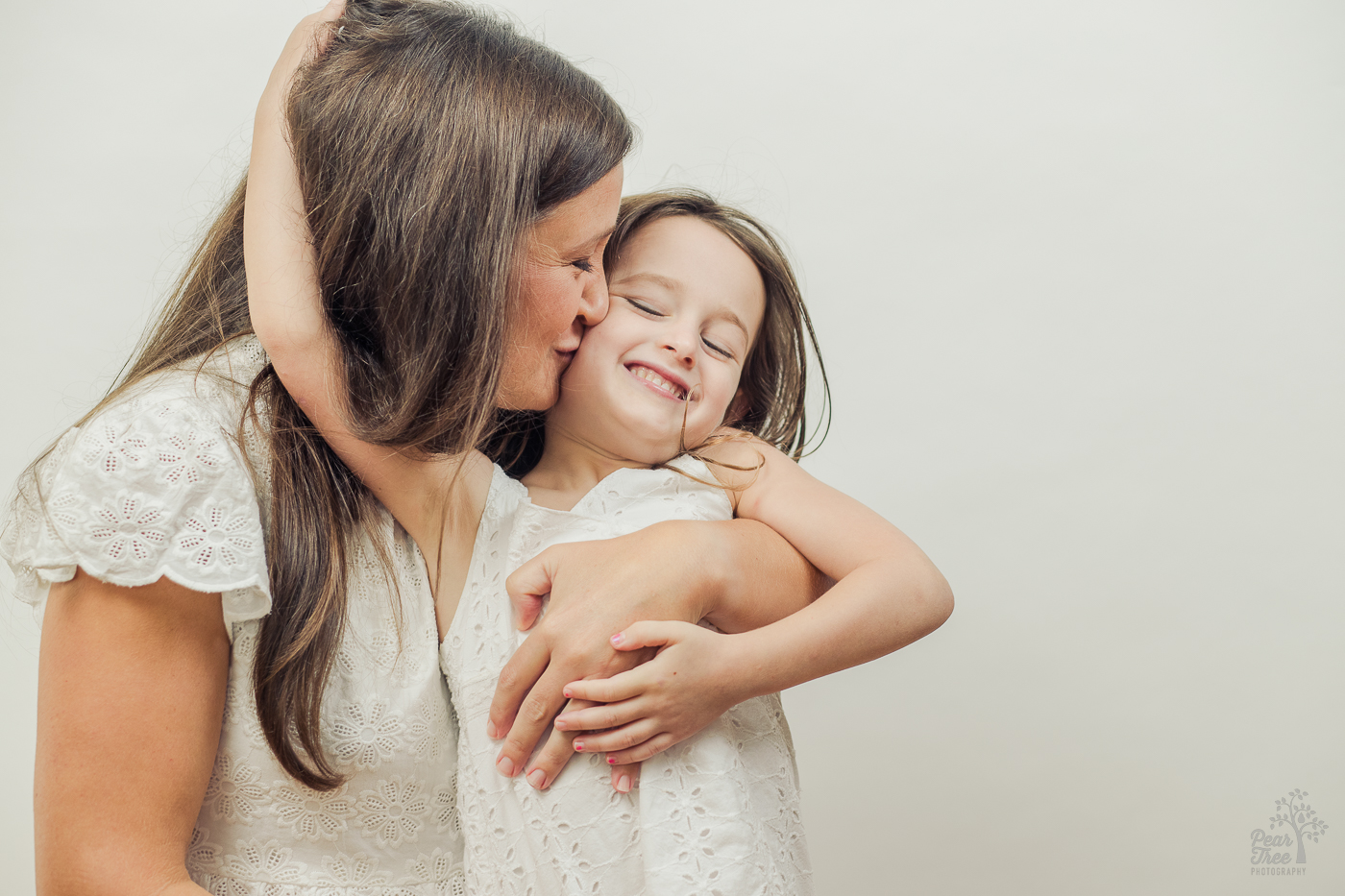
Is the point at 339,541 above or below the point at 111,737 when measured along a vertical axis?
above

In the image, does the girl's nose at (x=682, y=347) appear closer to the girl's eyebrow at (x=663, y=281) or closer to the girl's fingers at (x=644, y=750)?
the girl's eyebrow at (x=663, y=281)

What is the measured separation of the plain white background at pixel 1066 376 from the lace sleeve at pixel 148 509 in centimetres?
Result: 117

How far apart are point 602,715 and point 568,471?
1.61 feet

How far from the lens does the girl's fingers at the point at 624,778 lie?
1.05m

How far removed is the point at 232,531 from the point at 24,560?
0.63ft

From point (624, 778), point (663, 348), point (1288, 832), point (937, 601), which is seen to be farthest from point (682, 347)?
point (1288, 832)

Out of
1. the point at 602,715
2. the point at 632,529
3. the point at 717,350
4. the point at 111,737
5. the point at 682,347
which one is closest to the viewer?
the point at 111,737

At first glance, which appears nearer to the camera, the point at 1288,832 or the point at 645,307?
the point at 645,307

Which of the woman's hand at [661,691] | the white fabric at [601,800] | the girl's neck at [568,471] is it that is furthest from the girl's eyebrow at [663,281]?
the woman's hand at [661,691]

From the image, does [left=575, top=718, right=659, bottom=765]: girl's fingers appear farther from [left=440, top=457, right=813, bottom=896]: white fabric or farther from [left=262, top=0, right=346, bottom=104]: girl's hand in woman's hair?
[left=262, top=0, right=346, bottom=104]: girl's hand in woman's hair

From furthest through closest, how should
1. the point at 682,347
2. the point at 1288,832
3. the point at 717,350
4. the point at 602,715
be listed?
the point at 1288,832 → the point at 717,350 → the point at 682,347 → the point at 602,715

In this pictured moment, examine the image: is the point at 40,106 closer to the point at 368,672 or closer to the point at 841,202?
the point at 368,672

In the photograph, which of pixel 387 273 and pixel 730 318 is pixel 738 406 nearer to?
A: pixel 730 318

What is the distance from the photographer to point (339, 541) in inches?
42.0
